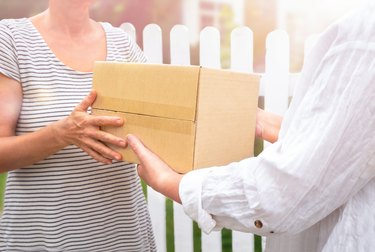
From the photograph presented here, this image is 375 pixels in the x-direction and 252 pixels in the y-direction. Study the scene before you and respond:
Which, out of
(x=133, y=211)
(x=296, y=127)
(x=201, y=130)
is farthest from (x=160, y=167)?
(x=133, y=211)

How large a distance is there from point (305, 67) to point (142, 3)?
4.14 m

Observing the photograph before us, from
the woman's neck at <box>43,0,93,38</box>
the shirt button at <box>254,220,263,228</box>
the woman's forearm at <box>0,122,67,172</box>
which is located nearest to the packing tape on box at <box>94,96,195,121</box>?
the woman's forearm at <box>0,122,67,172</box>

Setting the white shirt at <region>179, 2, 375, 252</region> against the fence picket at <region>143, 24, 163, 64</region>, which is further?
the fence picket at <region>143, 24, 163, 64</region>

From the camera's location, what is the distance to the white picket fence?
2.48m

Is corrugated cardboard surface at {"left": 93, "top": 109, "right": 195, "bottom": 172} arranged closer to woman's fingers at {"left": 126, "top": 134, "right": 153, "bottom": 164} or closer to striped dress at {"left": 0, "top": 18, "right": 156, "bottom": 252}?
woman's fingers at {"left": 126, "top": 134, "right": 153, "bottom": 164}

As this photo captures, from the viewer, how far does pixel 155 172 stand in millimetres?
1032

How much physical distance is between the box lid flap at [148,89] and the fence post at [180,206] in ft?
4.54

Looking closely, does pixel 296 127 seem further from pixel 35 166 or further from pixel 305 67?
pixel 35 166

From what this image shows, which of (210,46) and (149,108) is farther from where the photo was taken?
(210,46)

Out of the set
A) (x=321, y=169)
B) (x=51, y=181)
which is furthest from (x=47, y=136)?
(x=321, y=169)

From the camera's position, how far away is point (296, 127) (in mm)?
780

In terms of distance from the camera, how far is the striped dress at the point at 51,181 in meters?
1.34

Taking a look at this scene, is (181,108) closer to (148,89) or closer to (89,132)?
(148,89)

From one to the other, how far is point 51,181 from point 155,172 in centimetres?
46
